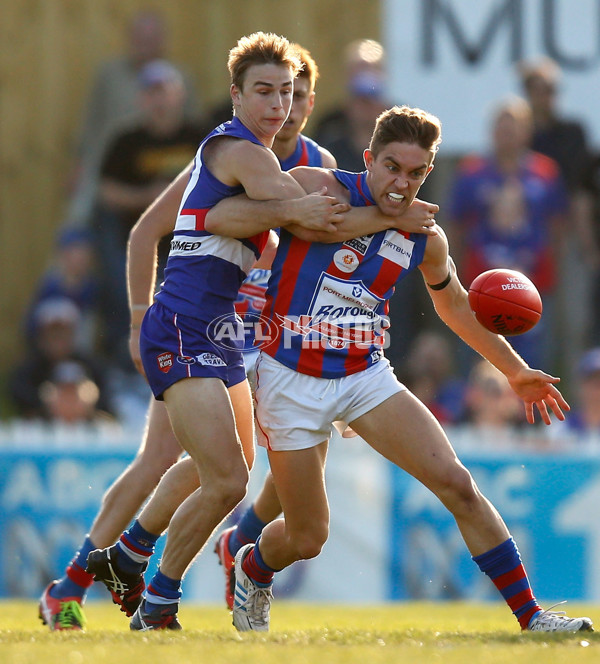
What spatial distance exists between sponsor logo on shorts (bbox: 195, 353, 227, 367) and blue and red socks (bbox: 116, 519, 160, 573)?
2.92ft

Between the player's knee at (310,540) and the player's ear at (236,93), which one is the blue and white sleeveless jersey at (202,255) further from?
the player's knee at (310,540)

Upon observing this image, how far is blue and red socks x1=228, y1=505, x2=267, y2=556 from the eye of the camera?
6.97 m

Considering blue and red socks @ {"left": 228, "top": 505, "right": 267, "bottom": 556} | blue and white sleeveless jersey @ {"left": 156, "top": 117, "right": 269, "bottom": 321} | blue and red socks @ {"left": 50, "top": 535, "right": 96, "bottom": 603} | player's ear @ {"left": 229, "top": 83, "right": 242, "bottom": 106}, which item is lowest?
blue and red socks @ {"left": 50, "top": 535, "right": 96, "bottom": 603}

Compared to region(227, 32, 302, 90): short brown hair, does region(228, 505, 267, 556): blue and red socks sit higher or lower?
lower

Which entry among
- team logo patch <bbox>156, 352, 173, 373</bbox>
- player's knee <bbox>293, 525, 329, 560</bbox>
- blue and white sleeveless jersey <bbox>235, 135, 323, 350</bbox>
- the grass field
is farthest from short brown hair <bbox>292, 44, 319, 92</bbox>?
the grass field

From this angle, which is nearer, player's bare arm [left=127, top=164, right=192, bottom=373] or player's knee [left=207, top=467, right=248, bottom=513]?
player's knee [left=207, top=467, right=248, bottom=513]

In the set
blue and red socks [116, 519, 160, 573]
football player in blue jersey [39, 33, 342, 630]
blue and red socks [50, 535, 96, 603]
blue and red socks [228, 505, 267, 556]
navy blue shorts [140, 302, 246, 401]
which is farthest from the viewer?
blue and red socks [228, 505, 267, 556]

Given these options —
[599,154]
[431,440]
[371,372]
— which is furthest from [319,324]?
[599,154]

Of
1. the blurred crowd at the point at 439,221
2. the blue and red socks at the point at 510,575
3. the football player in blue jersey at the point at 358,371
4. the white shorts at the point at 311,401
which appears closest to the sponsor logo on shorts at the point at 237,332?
the football player in blue jersey at the point at 358,371

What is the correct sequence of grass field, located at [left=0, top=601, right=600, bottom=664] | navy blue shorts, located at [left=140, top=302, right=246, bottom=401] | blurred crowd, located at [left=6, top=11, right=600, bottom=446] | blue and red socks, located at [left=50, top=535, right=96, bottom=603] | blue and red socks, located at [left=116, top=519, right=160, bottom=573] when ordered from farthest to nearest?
blurred crowd, located at [left=6, top=11, right=600, bottom=446]
blue and red socks, located at [left=50, top=535, right=96, bottom=603]
blue and red socks, located at [left=116, top=519, right=160, bottom=573]
navy blue shorts, located at [left=140, top=302, right=246, bottom=401]
grass field, located at [left=0, top=601, right=600, bottom=664]

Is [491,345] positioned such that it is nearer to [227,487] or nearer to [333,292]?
[333,292]

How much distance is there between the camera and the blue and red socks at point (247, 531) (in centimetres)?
697

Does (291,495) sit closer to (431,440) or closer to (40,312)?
(431,440)

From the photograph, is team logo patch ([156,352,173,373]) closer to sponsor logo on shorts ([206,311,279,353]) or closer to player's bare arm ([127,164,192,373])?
sponsor logo on shorts ([206,311,279,353])
